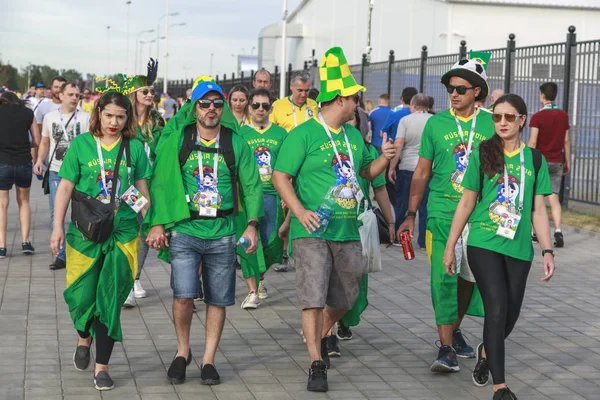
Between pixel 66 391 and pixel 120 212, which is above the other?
pixel 120 212

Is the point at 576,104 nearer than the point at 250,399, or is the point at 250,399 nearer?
the point at 250,399

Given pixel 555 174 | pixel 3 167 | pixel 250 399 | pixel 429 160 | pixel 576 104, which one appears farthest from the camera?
pixel 576 104

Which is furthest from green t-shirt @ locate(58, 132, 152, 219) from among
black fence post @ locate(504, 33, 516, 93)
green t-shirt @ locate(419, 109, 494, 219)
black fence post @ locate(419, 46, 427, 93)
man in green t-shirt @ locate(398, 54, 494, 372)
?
black fence post @ locate(419, 46, 427, 93)

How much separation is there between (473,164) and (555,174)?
764 centimetres

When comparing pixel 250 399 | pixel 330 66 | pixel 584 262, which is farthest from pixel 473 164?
pixel 584 262

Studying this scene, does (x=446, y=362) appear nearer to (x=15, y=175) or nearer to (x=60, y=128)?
(x=60, y=128)

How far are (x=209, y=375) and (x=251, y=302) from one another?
2.60 m

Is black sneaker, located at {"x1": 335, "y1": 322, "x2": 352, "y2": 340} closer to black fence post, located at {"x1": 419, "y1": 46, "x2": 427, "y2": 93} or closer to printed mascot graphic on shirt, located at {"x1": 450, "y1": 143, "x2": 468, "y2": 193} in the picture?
printed mascot graphic on shirt, located at {"x1": 450, "y1": 143, "x2": 468, "y2": 193}

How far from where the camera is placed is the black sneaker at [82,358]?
655 cm

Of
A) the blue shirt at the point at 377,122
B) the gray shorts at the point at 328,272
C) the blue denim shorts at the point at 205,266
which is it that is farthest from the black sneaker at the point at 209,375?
the blue shirt at the point at 377,122

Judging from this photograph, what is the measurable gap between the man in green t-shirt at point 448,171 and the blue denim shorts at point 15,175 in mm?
6029

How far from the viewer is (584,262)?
12203 mm

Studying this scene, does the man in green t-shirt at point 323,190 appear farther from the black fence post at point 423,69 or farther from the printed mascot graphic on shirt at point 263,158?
the black fence post at point 423,69

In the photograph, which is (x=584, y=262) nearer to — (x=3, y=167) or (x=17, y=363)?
(x=3, y=167)
